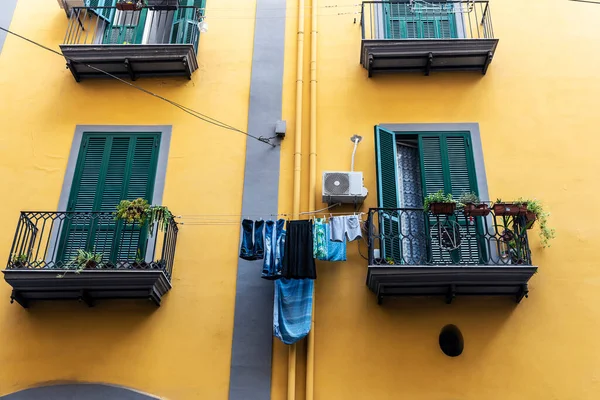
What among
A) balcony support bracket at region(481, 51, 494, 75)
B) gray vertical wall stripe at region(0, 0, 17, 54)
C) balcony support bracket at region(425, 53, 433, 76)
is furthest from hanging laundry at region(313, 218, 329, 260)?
gray vertical wall stripe at region(0, 0, 17, 54)

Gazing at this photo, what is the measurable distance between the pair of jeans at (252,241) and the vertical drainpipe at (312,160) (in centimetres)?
100

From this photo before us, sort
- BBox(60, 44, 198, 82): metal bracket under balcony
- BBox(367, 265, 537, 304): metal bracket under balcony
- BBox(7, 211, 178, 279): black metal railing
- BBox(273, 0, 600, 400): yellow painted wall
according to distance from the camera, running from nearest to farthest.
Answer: BBox(367, 265, 537, 304): metal bracket under balcony, BBox(273, 0, 600, 400): yellow painted wall, BBox(7, 211, 178, 279): black metal railing, BBox(60, 44, 198, 82): metal bracket under balcony

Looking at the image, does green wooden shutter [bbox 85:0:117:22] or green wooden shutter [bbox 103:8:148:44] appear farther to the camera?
green wooden shutter [bbox 85:0:117:22]

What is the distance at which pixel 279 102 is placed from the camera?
10.4 metres

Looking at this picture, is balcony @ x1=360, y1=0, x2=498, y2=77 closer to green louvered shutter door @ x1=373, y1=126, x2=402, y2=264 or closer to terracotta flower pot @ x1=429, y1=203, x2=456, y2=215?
green louvered shutter door @ x1=373, y1=126, x2=402, y2=264

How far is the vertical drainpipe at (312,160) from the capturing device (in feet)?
26.9

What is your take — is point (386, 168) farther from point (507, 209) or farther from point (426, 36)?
point (426, 36)

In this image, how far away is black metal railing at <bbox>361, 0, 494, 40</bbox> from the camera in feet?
35.9

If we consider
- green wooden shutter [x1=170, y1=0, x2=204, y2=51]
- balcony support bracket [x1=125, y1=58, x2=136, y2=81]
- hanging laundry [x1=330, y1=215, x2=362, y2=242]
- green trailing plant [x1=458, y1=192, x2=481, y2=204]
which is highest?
green wooden shutter [x1=170, y1=0, x2=204, y2=51]

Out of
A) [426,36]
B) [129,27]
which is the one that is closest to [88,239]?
[129,27]

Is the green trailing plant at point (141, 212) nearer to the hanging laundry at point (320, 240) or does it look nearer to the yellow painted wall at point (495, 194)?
the yellow painted wall at point (495, 194)

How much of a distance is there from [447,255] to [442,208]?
0.89 metres

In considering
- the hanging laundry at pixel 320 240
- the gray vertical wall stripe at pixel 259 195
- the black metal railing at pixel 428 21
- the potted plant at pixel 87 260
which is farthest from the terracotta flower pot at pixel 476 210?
the potted plant at pixel 87 260

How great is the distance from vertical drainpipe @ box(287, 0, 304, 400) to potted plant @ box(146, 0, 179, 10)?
7.56 ft
